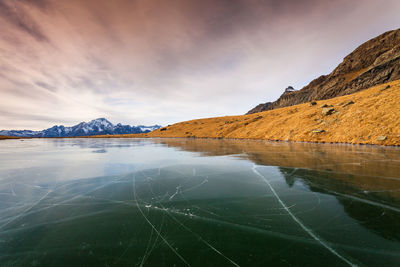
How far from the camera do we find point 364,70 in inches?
3401

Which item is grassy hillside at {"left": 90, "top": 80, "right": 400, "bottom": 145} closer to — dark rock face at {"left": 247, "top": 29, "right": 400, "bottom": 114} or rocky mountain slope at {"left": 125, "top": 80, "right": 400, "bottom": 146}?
rocky mountain slope at {"left": 125, "top": 80, "right": 400, "bottom": 146}

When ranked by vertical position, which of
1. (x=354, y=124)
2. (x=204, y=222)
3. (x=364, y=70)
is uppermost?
(x=364, y=70)

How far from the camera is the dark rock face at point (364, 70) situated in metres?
65.9

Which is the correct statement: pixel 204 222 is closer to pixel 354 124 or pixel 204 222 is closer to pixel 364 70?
pixel 354 124

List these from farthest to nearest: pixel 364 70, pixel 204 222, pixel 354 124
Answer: pixel 364 70
pixel 354 124
pixel 204 222

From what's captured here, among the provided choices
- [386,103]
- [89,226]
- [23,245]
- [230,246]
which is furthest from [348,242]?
[386,103]

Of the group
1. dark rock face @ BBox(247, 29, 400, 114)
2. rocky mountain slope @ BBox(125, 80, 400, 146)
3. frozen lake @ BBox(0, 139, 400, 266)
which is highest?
dark rock face @ BBox(247, 29, 400, 114)

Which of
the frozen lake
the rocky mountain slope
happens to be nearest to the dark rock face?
the rocky mountain slope

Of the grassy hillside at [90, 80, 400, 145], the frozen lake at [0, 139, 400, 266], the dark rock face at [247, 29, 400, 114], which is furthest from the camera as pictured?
the dark rock face at [247, 29, 400, 114]

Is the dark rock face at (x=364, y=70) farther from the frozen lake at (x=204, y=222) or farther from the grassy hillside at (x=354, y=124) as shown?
the frozen lake at (x=204, y=222)

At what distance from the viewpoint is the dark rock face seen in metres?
65.9

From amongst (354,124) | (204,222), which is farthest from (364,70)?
(204,222)

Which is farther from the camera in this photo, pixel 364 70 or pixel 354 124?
pixel 364 70

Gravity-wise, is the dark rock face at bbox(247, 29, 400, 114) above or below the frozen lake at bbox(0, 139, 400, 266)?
above
